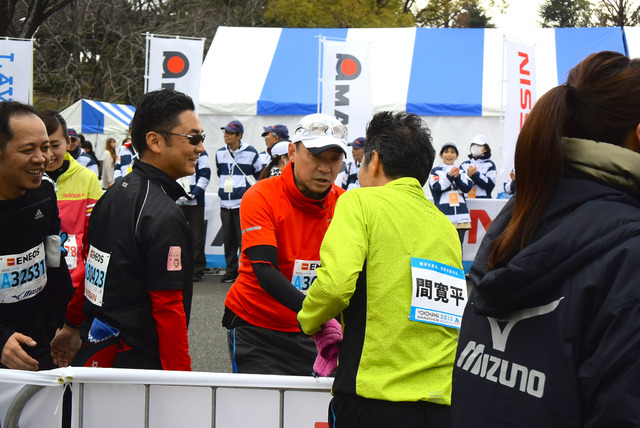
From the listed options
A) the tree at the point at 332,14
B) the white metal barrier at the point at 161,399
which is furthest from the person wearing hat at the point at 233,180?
the tree at the point at 332,14

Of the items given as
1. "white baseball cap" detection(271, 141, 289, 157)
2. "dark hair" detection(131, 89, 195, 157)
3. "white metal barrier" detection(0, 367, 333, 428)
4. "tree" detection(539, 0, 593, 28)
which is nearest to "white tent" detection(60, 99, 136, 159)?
"white baseball cap" detection(271, 141, 289, 157)

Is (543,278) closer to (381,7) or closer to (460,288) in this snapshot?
(460,288)

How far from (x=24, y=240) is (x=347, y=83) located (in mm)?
7609

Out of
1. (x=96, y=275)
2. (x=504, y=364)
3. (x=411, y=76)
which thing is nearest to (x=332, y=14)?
(x=411, y=76)

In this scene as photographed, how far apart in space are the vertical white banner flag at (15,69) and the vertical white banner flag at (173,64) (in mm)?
1850

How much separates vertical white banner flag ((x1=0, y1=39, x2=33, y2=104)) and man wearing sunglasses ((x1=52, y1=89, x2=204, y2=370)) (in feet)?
26.8

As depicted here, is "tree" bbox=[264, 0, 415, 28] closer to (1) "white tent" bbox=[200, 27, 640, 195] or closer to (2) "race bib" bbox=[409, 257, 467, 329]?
(1) "white tent" bbox=[200, 27, 640, 195]

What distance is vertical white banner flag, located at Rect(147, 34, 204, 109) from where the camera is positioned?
1021 cm

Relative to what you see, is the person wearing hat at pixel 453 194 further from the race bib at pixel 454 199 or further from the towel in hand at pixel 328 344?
the towel in hand at pixel 328 344

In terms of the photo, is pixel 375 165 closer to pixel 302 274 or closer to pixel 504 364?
pixel 302 274

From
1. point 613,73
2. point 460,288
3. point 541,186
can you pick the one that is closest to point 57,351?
point 460,288

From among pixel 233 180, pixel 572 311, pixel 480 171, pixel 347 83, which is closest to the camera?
pixel 572 311

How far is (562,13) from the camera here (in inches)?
1732

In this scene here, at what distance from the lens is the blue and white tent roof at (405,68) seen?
13.2 metres
